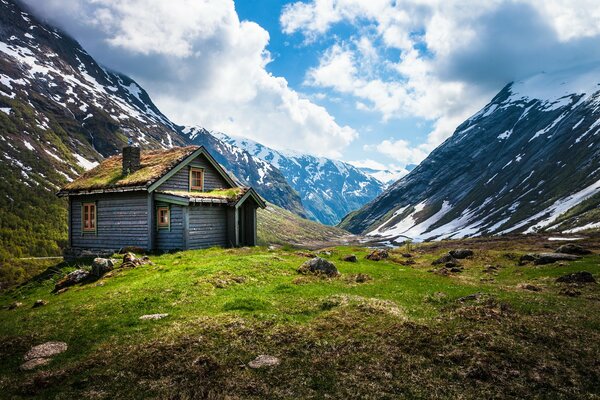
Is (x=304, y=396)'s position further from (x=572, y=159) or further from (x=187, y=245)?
(x=572, y=159)

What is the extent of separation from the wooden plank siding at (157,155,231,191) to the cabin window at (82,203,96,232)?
958cm

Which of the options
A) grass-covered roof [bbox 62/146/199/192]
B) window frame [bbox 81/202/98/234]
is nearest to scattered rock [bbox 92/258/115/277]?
grass-covered roof [bbox 62/146/199/192]

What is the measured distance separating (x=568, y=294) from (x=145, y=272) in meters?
26.2

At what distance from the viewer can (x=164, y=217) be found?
37.2m

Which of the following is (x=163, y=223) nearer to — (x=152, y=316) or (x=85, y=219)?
(x=85, y=219)

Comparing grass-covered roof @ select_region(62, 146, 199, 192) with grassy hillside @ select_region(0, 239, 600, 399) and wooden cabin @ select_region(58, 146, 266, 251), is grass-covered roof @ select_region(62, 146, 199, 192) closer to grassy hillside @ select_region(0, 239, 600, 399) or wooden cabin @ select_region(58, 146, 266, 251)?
wooden cabin @ select_region(58, 146, 266, 251)

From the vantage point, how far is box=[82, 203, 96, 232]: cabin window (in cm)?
4097

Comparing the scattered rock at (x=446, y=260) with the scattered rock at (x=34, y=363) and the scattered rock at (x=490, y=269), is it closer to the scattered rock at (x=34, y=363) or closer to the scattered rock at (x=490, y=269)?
the scattered rock at (x=490, y=269)

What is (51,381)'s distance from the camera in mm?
10953

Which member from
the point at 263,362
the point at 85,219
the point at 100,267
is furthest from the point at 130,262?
the point at 263,362

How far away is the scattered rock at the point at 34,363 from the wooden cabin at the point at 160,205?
23.2m

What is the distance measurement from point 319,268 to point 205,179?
23.8 m

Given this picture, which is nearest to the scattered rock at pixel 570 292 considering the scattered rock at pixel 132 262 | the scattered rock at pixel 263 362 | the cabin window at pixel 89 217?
the scattered rock at pixel 263 362

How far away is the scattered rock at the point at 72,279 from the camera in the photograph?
24606 millimetres
